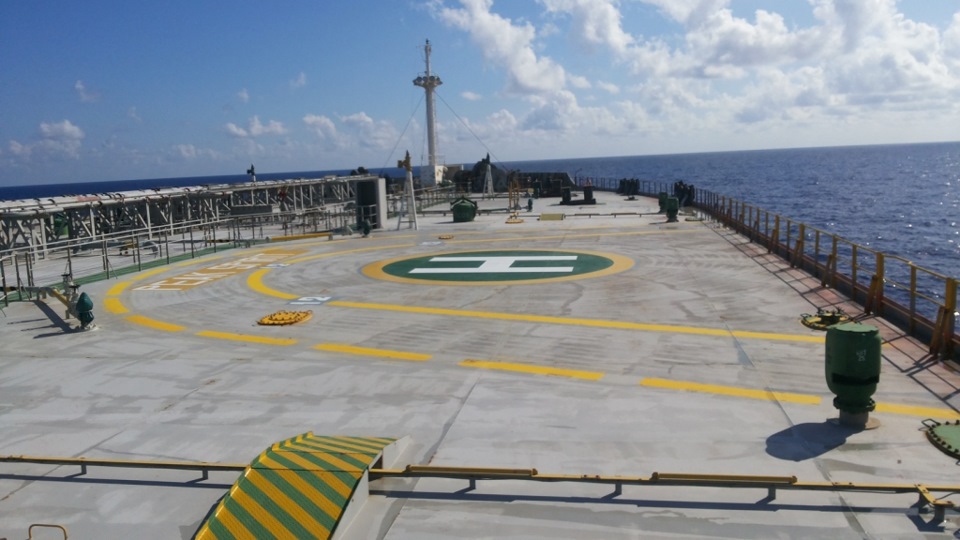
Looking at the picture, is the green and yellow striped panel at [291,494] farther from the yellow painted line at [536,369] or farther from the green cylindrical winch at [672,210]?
the green cylindrical winch at [672,210]

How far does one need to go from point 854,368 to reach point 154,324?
1277 cm

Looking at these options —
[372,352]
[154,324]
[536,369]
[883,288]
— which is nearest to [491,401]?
[536,369]

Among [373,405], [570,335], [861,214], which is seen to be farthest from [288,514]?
[861,214]

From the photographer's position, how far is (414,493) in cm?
661

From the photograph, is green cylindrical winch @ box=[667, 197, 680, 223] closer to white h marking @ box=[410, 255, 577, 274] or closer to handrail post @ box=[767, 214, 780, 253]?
handrail post @ box=[767, 214, 780, 253]

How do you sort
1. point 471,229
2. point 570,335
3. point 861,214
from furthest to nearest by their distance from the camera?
point 861,214 → point 471,229 → point 570,335

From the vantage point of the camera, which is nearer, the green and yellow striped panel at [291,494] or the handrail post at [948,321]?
the green and yellow striped panel at [291,494]

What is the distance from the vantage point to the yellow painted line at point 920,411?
8242mm

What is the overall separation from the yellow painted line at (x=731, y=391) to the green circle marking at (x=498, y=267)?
832 cm

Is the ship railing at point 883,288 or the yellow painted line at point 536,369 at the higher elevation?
the ship railing at point 883,288

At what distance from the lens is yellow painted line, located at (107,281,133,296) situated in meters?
18.2

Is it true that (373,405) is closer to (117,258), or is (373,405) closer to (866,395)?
(866,395)

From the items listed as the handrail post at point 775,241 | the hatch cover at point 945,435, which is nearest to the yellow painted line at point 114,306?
the hatch cover at point 945,435

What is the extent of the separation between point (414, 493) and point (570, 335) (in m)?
6.39
